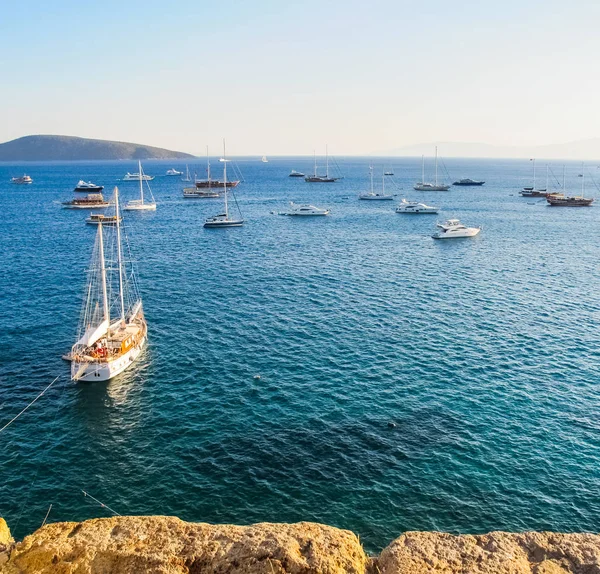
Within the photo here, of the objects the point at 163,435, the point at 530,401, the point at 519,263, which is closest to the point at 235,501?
the point at 163,435

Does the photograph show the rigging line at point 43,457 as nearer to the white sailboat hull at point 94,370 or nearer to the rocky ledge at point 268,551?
the white sailboat hull at point 94,370

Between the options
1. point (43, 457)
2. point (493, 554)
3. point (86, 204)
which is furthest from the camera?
point (86, 204)

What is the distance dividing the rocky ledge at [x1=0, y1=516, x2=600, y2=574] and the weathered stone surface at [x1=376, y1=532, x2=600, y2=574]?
0.04 meters

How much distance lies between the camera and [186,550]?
2203 centimetres

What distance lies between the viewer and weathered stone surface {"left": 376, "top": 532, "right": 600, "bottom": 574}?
70.7 feet

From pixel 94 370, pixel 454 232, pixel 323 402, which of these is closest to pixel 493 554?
pixel 323 402

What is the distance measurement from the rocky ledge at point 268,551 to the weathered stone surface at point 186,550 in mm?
36

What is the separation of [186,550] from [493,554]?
1186 cm

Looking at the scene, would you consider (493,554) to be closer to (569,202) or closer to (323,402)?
(323,402)

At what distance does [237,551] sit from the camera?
21500mm

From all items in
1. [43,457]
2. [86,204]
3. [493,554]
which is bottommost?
[43,457]

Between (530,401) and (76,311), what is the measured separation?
175 ft

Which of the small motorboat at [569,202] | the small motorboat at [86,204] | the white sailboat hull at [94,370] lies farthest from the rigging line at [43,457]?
the small motorboat at [569,202]

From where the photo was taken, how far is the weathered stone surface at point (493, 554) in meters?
21.5
